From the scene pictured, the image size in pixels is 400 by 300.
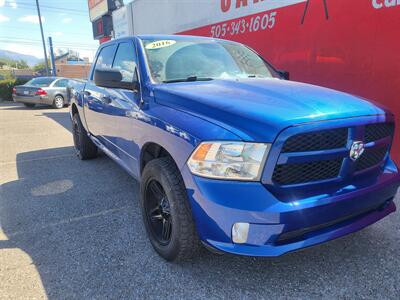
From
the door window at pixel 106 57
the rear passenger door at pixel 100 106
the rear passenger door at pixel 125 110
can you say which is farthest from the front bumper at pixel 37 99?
the rear passenger door at pixel 125 110

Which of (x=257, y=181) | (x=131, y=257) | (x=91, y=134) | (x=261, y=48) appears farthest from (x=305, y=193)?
→ (x=261, y=48)

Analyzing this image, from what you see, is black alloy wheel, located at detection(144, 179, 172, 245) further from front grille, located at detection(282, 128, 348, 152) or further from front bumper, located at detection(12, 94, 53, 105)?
front bumper, located at detection(12, 94, 53, 105)

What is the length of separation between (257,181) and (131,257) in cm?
138

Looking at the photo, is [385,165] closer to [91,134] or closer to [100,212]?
[100,212]

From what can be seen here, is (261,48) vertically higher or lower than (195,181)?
higher

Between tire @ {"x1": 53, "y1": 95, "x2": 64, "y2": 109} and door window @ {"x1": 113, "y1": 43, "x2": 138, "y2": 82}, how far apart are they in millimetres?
12007

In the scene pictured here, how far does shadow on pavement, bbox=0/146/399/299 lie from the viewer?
7.42 ft

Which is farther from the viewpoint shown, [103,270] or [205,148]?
[103,270]

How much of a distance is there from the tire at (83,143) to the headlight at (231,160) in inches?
148

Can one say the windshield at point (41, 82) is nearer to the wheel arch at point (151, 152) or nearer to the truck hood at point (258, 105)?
the wheel arch at point (151, 152)

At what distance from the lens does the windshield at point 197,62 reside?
3070 millimetres

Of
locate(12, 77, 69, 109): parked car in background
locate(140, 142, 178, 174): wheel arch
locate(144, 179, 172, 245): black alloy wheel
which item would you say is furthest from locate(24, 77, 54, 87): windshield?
locate(144, 179, 172, 245): black alloy wheel

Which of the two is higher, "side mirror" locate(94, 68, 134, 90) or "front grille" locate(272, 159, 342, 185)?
"side mirror" locate(94, 68, 134, 90)

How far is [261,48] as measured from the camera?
7164mm
